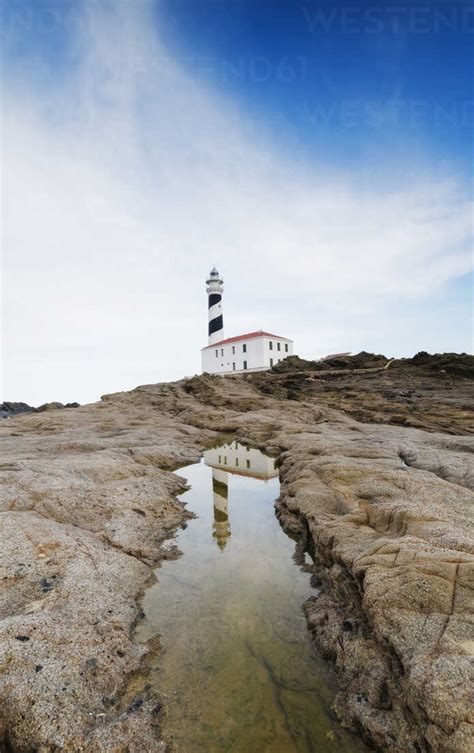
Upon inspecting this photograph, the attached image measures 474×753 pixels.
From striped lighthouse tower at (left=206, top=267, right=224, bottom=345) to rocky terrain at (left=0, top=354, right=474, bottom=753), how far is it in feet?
212

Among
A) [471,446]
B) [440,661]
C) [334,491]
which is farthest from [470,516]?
[471,446]

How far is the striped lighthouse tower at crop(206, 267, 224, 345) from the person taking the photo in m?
80.2

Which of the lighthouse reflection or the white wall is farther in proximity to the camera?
the white wall

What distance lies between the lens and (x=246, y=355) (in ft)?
232

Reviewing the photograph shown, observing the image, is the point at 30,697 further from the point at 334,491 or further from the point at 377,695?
the point at 334,491

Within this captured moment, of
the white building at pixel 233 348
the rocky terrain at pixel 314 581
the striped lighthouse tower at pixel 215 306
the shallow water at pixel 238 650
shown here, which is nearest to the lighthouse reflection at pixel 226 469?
the shallow water at pixel 238 650

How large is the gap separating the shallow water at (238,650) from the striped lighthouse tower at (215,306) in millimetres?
71245

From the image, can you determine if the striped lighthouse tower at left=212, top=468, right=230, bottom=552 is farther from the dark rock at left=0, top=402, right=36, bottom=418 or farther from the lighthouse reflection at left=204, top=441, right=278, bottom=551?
the dark rock at left=0, top=402, right=36, bottom=418

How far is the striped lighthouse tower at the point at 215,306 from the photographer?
80.2 m

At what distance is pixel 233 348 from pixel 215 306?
1229 cm

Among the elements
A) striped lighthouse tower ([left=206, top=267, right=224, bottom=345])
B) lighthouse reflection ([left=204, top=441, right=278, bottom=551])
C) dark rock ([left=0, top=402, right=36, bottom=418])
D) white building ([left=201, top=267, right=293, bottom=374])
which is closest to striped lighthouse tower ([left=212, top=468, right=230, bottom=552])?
lighthouse reflection ([left=204, top=441, right=278, bottom=551])

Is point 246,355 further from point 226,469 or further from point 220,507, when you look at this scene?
point 220,507

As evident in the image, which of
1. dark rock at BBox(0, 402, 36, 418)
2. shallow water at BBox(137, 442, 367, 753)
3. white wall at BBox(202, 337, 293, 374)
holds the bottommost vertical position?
shallow water at BBox(137, 442, 367, 753)

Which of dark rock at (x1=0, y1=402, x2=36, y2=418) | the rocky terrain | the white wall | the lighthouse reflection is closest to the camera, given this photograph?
the rocky terrain
